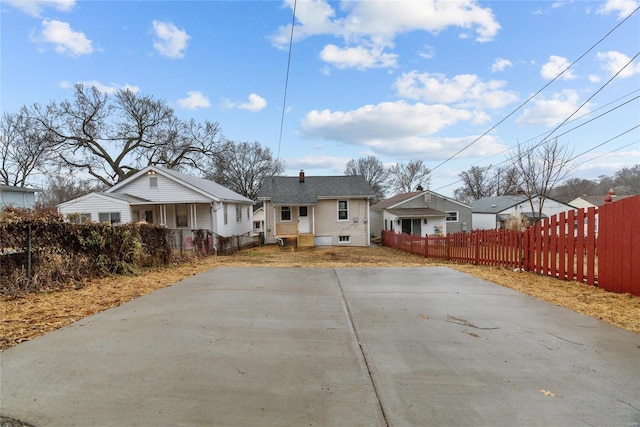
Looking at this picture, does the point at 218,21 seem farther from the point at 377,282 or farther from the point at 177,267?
the point at 377,282

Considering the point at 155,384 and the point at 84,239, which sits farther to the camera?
the point at 84,239

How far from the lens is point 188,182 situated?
65.6 feet

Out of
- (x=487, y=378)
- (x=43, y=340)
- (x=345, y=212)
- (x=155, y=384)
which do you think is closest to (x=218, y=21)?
(x=43, y=340)

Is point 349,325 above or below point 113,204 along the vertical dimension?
below

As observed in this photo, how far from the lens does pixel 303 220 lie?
23.0 metres

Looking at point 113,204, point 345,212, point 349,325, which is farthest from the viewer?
point 345,212

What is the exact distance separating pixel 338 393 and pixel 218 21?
10885mm

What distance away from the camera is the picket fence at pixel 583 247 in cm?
584

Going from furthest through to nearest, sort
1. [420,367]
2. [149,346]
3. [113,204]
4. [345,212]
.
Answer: [345,212] → [113,204] → [149,346] → [420,367]

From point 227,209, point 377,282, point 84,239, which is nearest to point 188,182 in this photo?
point 227,209

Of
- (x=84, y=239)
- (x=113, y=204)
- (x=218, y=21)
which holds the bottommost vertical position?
(x=84, y=239)

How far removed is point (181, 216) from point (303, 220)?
25.5 ft

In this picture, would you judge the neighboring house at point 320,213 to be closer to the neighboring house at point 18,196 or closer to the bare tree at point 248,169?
the neighboring house at point 18,196

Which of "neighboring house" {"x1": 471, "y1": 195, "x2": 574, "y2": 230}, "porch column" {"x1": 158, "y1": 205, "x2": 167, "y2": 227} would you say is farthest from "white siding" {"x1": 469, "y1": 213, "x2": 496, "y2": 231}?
"porch column" {"x1": 158, "y1": 205, "x2": 167, "y2": 227}
